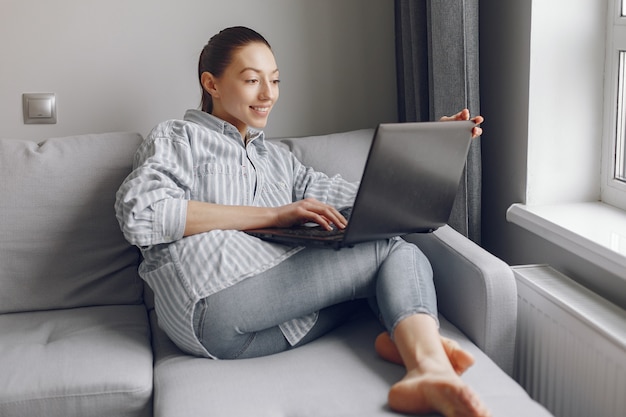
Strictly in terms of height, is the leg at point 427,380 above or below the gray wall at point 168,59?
below

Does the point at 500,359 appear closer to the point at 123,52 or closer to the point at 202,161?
the point at 202,161

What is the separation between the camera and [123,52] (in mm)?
2326

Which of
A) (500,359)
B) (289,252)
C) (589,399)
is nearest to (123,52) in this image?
(289,252)

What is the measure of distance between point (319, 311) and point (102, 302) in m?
0.60

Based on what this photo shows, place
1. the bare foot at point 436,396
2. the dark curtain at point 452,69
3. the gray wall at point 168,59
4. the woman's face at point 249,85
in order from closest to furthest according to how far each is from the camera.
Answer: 1. the bare foot at point 436,396
2. the woman's face at point 249,85
3. the dark curtain at point 452,69
4. the gray wall at point 168,59

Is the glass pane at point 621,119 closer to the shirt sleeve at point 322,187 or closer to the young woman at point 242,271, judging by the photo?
the young woman at point 242,271

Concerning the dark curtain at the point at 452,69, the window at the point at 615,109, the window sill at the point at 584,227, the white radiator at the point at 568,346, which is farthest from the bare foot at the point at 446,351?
the window at the point at 615,109

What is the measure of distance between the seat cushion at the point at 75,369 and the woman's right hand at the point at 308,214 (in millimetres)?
406

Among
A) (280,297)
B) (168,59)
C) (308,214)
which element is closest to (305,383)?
(280,297)

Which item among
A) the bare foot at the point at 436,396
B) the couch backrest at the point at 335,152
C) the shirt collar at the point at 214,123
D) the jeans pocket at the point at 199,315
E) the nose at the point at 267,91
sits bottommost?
the bare foot at the point at 436,396

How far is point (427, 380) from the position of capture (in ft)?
4.34

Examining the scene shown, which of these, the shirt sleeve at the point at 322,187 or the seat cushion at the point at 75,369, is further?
the shirt sleeve at the point at 322,187

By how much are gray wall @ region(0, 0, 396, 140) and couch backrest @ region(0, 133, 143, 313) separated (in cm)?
36

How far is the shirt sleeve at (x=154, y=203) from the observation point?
1623mm
